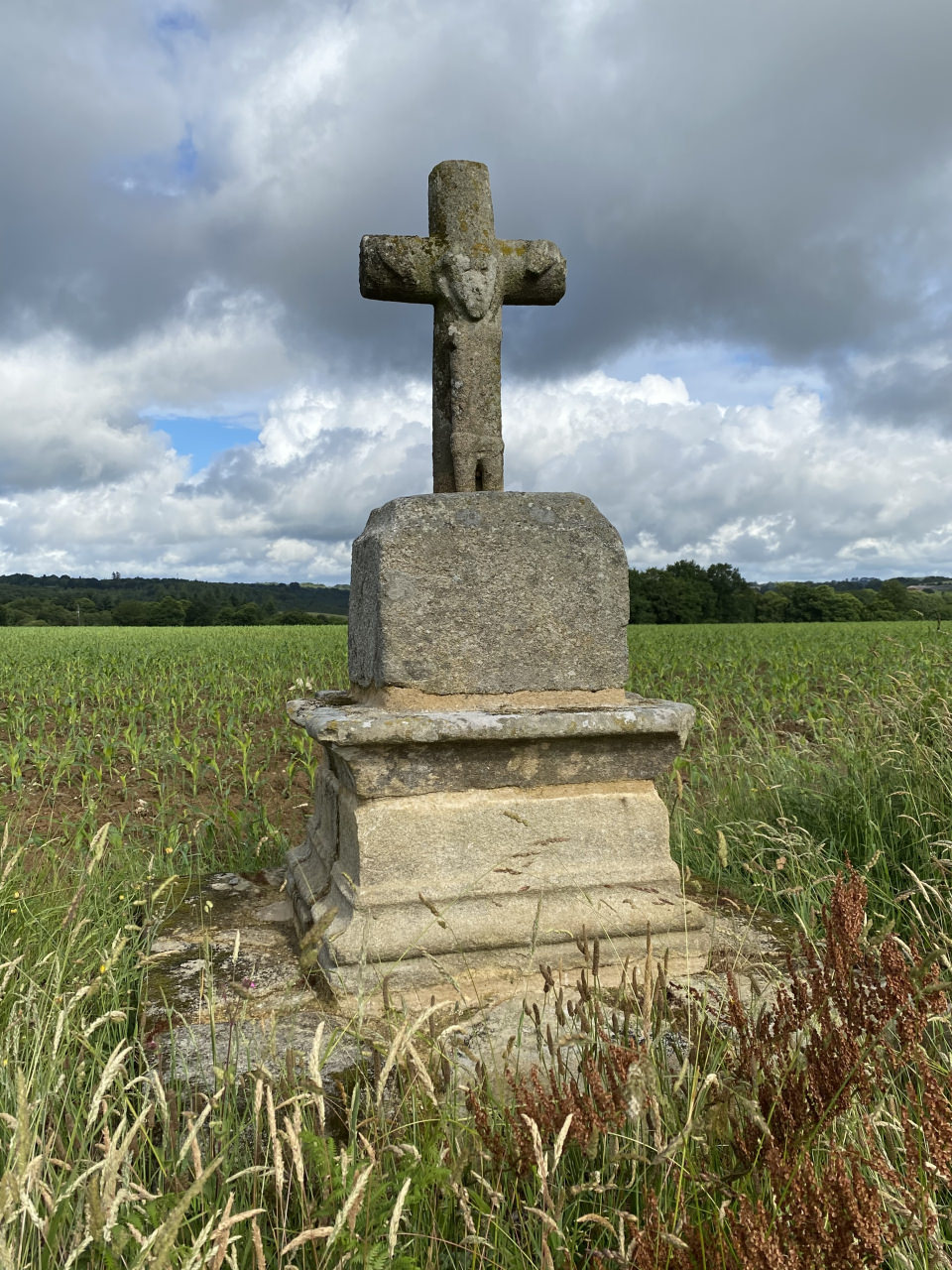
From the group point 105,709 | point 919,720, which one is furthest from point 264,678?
point 919,720

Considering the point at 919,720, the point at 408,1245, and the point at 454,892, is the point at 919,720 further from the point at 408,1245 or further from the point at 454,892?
the point at 408,1245

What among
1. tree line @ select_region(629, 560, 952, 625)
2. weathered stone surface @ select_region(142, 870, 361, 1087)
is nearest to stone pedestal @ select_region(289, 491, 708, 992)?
weathered stone surface @ select_region(142, 870, 361, 1087)

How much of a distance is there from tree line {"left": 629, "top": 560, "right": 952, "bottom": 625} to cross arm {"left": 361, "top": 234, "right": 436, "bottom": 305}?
3815cm

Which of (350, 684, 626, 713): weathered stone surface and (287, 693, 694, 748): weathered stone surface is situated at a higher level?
(350, 684, 626, 713): weathered stone surface

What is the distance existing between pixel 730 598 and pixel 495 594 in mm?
46025

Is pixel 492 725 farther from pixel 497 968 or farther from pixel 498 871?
pixel 497 968

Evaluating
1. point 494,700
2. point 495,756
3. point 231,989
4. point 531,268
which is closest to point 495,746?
point 495,756

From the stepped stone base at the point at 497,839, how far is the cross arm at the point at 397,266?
1.56 metres

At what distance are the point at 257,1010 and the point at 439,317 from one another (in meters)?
2.46

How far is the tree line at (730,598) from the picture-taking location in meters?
42.5

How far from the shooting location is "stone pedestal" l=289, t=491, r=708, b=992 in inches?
101

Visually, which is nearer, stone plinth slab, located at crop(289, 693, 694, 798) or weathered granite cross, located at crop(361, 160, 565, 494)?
stone plinth slab, located at crop(289, 693, 694, 798)

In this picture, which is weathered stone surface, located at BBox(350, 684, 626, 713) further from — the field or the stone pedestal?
the field

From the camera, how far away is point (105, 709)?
9000 millimetres
